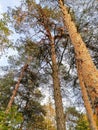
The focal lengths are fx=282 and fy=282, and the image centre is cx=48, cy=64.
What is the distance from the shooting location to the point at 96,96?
555 centimetres

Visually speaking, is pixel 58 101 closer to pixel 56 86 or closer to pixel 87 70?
pixel 56 86

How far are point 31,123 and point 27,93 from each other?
124 inches

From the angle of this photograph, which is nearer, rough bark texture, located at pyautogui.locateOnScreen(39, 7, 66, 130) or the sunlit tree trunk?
the sunlit tree trunk

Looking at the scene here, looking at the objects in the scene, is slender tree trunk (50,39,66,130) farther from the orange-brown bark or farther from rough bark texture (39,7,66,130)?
the orange-brown bark

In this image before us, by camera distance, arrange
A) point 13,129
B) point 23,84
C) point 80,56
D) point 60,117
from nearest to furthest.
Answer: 1. point 80,56
2. point 13,129
3. point 60,117
4. point 23,84

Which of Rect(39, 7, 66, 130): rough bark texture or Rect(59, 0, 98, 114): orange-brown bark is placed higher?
Rect(39, 7, 66, 130): rough bark texture

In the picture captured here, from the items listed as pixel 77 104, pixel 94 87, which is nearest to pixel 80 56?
pixel 94 87

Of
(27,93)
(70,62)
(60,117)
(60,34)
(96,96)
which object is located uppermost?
(27,93)

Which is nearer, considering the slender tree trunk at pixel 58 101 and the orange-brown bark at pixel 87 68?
the orange-brown bark at pixel 87 68

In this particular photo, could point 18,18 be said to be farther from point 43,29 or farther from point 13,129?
point 13,129

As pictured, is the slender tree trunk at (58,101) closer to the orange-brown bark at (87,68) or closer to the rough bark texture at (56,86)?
the rough bark texture at (56,86)

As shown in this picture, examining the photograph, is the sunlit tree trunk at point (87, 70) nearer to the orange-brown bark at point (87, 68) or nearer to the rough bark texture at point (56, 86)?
the orange-brown bark at point (87, 68)

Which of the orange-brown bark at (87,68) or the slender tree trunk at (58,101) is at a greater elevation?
the slender tree trunk at (58,101)

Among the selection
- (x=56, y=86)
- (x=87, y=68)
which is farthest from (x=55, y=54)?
(x=87, y=68)
